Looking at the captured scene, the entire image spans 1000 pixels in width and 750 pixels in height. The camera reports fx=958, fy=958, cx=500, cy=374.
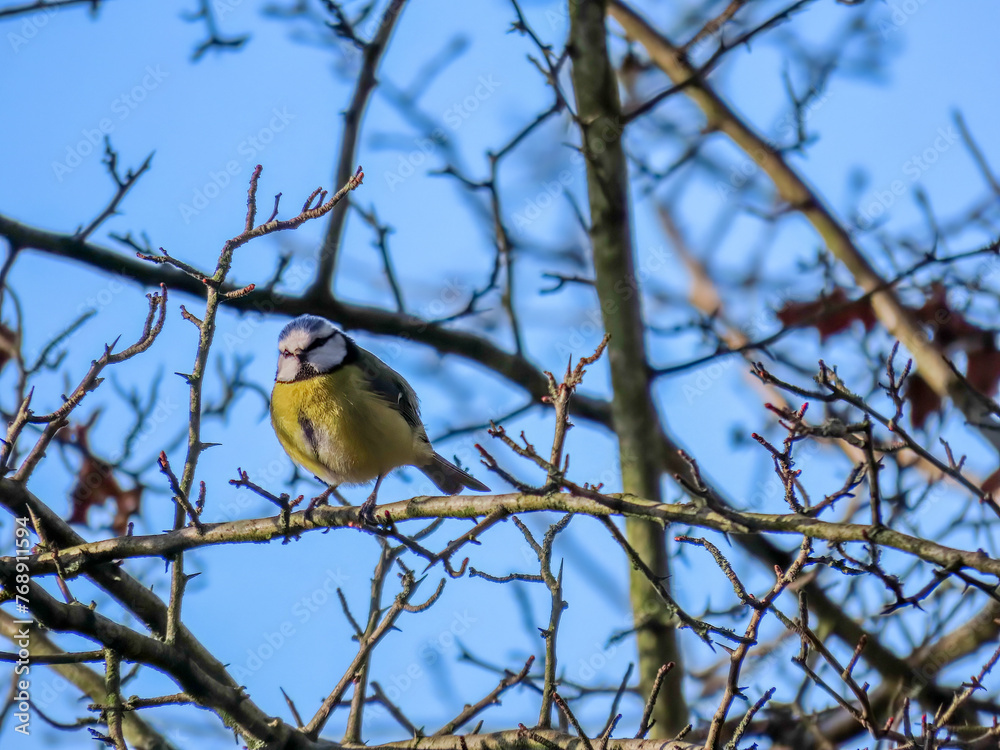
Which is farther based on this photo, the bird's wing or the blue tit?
the bird's wing

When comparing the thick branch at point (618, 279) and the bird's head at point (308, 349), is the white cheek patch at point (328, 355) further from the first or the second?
the thick branch at point (618, 279)

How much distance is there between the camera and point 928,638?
5301 mm

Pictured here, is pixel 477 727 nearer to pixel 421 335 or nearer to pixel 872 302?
pixel 421 335

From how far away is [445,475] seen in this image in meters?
5.08

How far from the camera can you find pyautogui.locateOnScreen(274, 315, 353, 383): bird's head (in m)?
4.71

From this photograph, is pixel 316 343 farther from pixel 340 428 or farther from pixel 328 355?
pixel 340 428

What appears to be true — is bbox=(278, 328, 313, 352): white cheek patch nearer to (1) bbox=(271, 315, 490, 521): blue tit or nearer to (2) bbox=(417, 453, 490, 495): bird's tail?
(1) bbox=(271, 315, 490, 521): blue tit

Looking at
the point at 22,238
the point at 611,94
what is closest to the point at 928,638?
the point at 611,94

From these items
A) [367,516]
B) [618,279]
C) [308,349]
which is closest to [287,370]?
[308,349]

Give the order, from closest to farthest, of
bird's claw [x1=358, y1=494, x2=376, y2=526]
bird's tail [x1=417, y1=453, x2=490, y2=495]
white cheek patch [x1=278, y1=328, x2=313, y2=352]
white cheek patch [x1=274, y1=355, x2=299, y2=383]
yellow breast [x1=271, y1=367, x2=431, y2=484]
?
bird's claw [x1=358, y1=494, x2=376, y2=526], yellow breast [x1=271, y1=367, x2=431, y2=484], white cheek patch [x1=274, y1=355, x2=299, y2=383], white cheek patch [x1=278, y1=328, x2=313, y2=352], bird's tail [x1=417, y1=453, x2=490, y2=495]

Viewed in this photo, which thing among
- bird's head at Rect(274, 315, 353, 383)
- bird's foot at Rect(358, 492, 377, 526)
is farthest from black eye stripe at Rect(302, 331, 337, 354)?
bird's foot at Rect(358, 492, 377, 526)

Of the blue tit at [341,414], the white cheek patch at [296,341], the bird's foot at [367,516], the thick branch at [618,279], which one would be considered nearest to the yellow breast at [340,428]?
the blue tit at [341,414]

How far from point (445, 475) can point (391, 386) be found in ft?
1.96

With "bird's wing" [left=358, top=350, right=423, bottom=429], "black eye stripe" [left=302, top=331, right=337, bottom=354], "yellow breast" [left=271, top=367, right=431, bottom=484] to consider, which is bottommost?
"yellow breast" [left=271, top=367, right=431, bottom=484]
